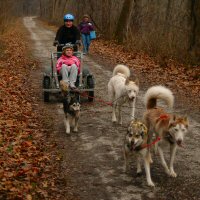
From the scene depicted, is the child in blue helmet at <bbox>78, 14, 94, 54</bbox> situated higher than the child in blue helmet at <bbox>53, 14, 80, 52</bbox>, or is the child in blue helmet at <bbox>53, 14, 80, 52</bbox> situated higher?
the child in blue helmet at <bbox>53, 14, 80, 52</bbox>

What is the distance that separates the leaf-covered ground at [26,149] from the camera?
18.1ft

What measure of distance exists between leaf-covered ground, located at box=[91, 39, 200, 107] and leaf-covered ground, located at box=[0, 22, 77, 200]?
172 inches

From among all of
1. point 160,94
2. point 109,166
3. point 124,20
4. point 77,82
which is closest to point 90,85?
point 77,82

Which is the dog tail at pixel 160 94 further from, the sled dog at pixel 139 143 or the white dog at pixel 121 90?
the white dog at pixel 121 90

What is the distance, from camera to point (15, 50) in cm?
2322

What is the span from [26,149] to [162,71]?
9498 mm

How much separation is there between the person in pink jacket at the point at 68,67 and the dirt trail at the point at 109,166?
0.93m

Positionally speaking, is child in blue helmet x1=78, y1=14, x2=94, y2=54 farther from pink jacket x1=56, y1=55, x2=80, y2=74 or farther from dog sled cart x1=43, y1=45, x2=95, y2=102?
pink jacket x1=56, y1=55, x2=80, y2=74

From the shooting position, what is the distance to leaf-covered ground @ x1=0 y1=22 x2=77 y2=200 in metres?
5.52

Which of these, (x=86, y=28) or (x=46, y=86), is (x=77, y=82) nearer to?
(x=46, y=86)

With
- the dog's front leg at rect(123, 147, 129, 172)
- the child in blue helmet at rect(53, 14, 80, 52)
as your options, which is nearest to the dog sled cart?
the child in blue helmet at rect(53, 14, 80, 52)

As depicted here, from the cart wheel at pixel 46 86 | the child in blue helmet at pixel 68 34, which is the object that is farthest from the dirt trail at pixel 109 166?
the child in blue helmet at pixel 68 34

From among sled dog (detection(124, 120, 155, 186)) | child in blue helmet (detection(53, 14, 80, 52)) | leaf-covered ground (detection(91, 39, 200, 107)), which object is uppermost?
child in blue helmet (detection(53, 14, 80, 52))

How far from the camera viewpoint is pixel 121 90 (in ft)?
28.7
